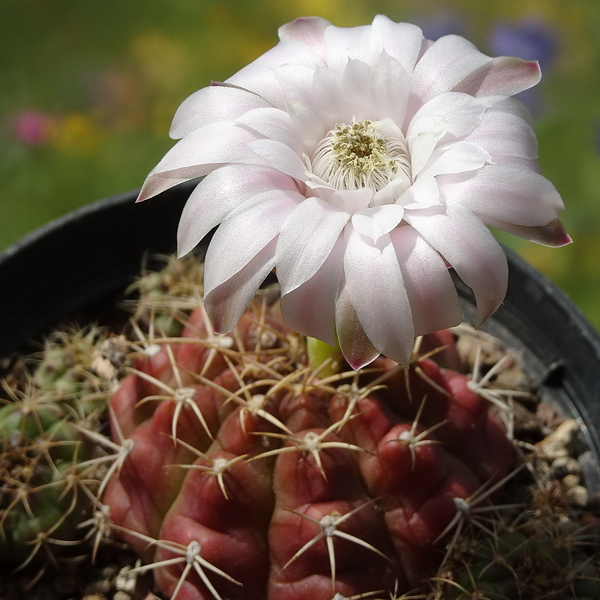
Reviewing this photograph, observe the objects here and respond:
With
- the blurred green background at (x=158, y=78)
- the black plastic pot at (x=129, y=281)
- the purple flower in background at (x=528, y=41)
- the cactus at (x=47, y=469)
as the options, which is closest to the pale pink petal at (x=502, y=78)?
the black plastic pot at (x=129, y=281)

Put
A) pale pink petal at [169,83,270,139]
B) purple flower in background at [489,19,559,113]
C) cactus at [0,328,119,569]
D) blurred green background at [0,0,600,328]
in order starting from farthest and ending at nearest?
purple flower in background at [489,19,559,113] → blurred green background at [0,0,600,328] → cactus at [0,328,119,569] → pale pink petal at [169,83,270,139]

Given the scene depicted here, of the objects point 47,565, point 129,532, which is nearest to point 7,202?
point 47,565

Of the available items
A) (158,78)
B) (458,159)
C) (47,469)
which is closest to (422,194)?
(458,159)

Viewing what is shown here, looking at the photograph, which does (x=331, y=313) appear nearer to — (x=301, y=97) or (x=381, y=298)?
(x=381, y=298)

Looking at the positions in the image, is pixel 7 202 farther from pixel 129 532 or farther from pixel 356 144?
pixel 356 144

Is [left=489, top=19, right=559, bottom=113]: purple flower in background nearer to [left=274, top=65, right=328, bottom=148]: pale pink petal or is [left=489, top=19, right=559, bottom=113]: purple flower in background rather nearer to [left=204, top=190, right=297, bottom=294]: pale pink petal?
[left=274, top=65, right=328, bottom=148]: pale pink petal

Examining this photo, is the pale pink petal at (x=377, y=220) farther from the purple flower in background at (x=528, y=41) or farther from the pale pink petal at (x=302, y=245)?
the purple flower in background at (x=528, y=41)

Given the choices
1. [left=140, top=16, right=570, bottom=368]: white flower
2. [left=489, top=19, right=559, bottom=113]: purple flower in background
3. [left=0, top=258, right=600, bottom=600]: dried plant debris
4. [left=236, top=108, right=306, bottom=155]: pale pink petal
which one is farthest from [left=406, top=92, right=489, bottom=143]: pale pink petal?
[left=489, top=19, right=559, bottom=113]: purple flower in background
